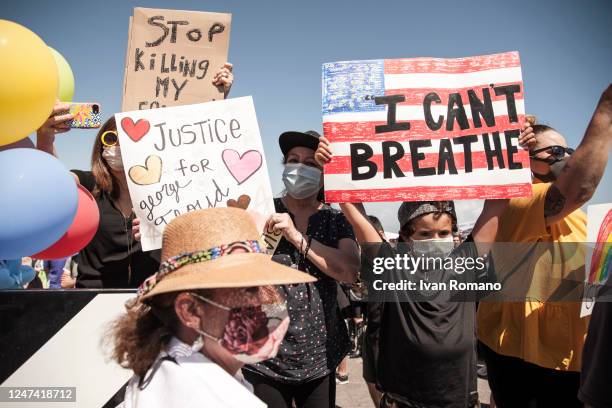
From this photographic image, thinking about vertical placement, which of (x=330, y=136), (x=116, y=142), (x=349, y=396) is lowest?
(x=349, y=396)

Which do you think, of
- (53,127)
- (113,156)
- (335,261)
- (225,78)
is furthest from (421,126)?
(53,127)

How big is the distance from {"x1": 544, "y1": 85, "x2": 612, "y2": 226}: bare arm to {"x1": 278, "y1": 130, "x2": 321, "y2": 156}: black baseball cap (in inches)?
53.8

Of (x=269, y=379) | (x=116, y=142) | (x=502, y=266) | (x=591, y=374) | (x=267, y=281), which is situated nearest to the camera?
(x=267, y=281)

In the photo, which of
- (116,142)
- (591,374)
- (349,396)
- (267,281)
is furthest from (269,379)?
(349,396)

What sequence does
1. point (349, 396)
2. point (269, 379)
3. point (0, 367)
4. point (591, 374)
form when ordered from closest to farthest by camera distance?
1. point (591, 374)
2. point (0, 367)
3. point (269, 379)
4. point (349, 396)

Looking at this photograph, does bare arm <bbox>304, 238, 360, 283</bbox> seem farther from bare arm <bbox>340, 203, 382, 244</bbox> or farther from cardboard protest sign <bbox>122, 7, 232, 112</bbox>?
cardboard protest sign <bbox>122, 7, 232, 112</bbox>

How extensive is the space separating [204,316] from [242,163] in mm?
1392

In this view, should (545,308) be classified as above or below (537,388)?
above

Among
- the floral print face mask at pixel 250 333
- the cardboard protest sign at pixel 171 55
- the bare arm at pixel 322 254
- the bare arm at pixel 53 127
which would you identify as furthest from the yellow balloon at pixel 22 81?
the floral print face mask at pixel 250 333

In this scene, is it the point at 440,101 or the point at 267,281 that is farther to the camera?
the point at 440,101

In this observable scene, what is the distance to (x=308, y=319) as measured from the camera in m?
2.47

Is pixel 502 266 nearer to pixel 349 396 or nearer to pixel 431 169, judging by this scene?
pixel 431 169

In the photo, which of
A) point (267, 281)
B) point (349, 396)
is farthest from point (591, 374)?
point (349, 396)

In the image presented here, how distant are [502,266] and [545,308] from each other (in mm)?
372
